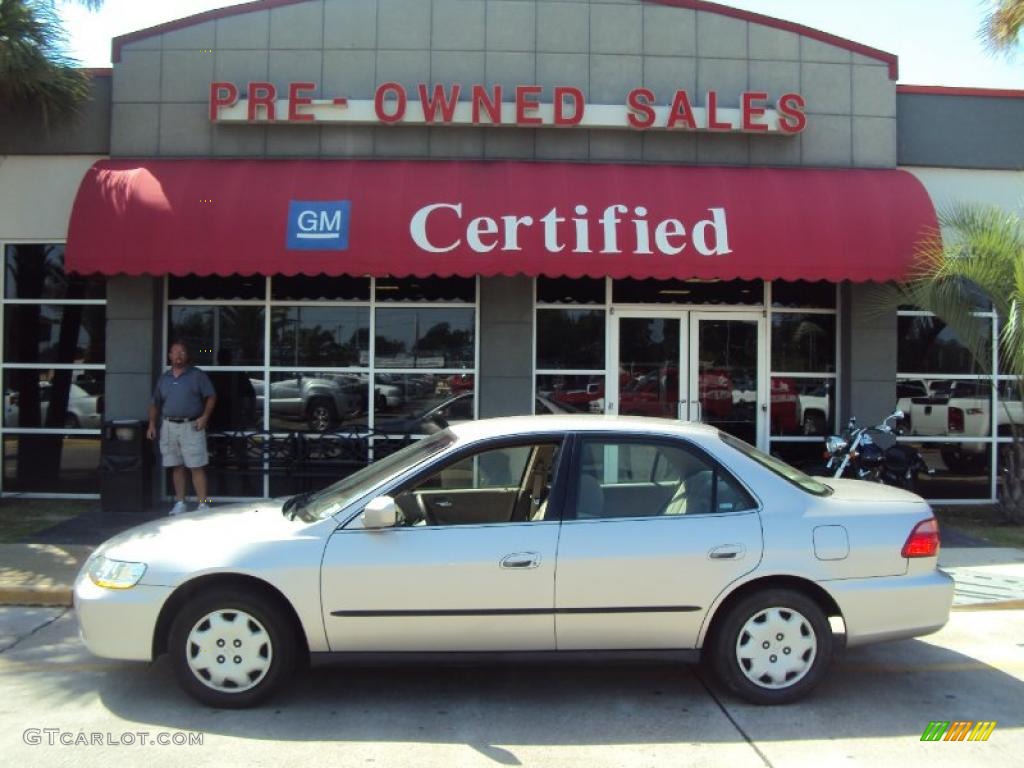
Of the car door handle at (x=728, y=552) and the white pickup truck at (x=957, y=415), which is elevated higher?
the white pickup truck at (x=957, y=415)

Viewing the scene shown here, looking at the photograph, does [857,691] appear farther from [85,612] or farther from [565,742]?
[85,612]

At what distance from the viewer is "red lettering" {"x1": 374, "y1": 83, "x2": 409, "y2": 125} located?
10125 mm

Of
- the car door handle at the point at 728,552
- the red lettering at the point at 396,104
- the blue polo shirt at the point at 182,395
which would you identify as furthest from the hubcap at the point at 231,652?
the red lettering at the point at 396,104

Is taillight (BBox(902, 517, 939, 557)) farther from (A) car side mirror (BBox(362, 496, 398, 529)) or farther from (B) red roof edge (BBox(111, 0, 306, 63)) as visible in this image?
(B) red roof edge (BBox(111, 0, 306, 63))

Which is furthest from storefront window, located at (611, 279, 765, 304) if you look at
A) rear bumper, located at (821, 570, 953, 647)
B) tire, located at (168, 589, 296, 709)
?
tire, located at (168, 589, 296, 709)

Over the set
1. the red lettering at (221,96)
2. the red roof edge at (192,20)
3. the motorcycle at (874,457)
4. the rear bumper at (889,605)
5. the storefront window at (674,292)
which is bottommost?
the rear bumper at (889,605)

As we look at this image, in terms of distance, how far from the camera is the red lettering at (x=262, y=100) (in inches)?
400

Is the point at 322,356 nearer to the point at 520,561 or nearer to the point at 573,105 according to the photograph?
the point at 573,105

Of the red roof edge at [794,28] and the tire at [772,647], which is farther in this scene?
the red roof edge at [794,28]

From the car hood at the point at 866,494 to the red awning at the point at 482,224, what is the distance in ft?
13.6

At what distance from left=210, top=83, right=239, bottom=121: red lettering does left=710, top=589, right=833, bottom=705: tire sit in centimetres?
831

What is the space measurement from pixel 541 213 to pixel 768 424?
12.7ft

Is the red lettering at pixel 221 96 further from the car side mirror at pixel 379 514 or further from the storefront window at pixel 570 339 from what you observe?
the car side mirror at pixel 379 514

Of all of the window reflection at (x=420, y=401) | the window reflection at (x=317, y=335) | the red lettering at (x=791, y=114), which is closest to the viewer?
the red lettering at (x=791, y=114)
